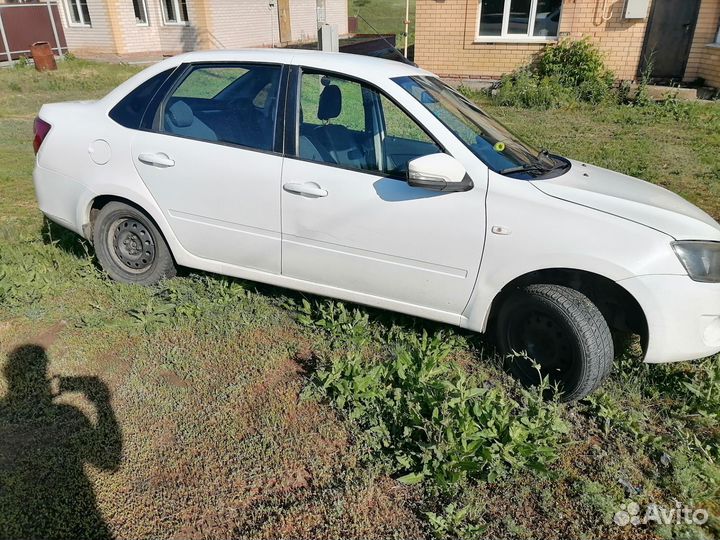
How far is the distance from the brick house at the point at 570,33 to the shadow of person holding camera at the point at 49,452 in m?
11.7

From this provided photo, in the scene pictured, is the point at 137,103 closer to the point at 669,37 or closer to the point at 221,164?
the point at 221,164

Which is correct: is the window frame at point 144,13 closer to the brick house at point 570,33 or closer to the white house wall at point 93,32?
the white house wall at point 93,32

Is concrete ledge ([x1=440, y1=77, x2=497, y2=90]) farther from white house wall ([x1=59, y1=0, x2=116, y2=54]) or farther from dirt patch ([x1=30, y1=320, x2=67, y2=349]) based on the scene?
white house wall ([x1=59, y1=0, x2=116, y2=54])

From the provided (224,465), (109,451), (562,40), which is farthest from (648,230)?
(562,40)

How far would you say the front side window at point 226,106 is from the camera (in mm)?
3562

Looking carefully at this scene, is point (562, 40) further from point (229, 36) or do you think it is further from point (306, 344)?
point (229, 36)

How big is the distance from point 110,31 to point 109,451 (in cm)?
2085

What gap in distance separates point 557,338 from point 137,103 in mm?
3152

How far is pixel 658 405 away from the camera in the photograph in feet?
10.4

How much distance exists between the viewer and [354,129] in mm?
3561

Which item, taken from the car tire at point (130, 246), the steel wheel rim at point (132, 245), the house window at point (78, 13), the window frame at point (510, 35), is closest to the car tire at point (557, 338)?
the car tire at point (130, 246)

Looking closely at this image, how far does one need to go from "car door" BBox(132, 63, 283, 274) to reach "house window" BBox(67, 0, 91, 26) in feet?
66.3

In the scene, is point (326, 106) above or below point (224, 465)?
above

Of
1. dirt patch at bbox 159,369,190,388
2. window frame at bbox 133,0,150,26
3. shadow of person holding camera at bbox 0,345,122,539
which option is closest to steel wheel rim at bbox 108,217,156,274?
shadow of person holding camera at bbox 0,345,122,539
